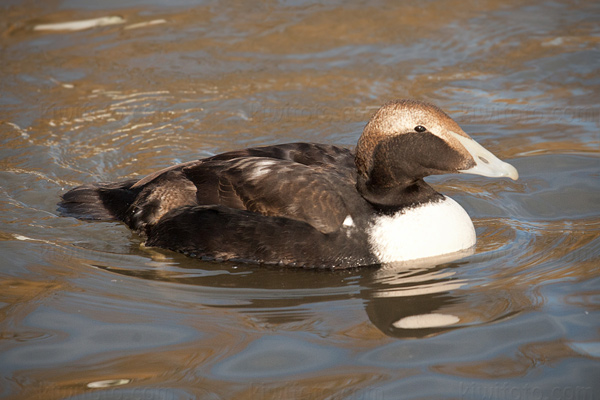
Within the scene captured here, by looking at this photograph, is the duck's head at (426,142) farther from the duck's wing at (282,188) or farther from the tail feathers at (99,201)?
the tail feathers at (99,201)


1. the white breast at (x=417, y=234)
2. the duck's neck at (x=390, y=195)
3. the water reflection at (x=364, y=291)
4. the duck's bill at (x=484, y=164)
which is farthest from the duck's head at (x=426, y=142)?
the water reflection at (x=364, y=291)

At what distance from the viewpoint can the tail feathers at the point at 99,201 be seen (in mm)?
6254

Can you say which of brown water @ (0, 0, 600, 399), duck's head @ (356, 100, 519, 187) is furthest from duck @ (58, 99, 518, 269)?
brown water @ (0, 0, 600, 399)

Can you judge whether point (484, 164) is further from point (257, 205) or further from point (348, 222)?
point (257, 205)

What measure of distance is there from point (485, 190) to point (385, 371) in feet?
9.97

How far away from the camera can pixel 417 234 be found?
552cm

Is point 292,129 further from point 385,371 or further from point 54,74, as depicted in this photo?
point 385,371

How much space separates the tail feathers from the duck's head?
2033 mm

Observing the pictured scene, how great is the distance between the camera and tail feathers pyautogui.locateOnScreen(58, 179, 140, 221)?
6.25m

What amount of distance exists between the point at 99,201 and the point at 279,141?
7.11 ft

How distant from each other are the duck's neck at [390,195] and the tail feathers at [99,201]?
1832 mm

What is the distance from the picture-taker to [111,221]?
6.29 meters

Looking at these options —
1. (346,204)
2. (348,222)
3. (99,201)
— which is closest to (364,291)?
(348,222)

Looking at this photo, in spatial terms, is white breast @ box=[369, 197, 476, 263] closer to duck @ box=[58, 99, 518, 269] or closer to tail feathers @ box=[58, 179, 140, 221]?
duck @ box=[58, 99, 518, 269]
